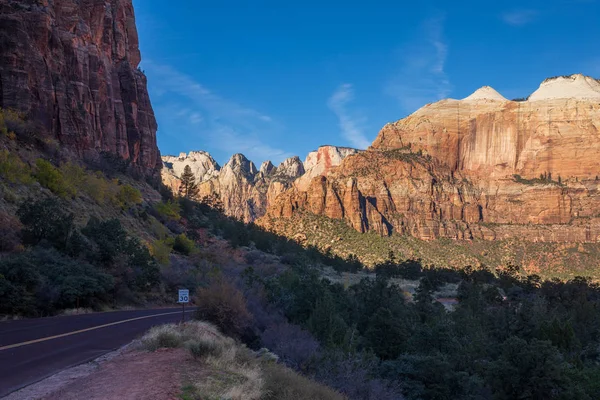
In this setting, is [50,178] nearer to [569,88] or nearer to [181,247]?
[181,247]

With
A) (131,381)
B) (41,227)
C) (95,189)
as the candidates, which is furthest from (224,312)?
(95,189)

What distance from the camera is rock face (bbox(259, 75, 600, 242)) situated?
131 metres

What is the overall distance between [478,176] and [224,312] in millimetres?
158786

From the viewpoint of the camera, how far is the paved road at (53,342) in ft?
→ 30.1

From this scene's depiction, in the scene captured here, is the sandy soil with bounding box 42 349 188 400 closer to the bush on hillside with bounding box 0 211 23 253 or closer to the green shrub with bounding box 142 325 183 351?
the green shrub with bounding box 142 325 183 351

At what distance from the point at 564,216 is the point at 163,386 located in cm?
14527

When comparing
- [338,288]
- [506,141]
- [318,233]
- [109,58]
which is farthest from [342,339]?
[506,141]

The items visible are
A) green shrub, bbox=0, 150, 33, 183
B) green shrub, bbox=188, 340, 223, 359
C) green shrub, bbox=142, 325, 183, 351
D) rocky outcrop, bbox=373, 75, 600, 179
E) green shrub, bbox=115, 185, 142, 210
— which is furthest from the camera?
rocky outcrop, bbox=373, 75, 600, 179

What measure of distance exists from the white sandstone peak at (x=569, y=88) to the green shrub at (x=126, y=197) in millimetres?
171368

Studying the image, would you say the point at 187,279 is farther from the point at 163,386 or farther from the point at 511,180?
the point at 511,180

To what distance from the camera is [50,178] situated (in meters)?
34.2

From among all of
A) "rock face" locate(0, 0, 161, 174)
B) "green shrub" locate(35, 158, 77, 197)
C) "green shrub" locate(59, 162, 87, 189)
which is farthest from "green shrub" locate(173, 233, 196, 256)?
"rock face" locate(0, 0, 161, 174)

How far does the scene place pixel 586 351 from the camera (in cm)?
3225

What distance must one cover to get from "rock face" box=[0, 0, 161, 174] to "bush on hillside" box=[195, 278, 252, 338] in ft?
113
